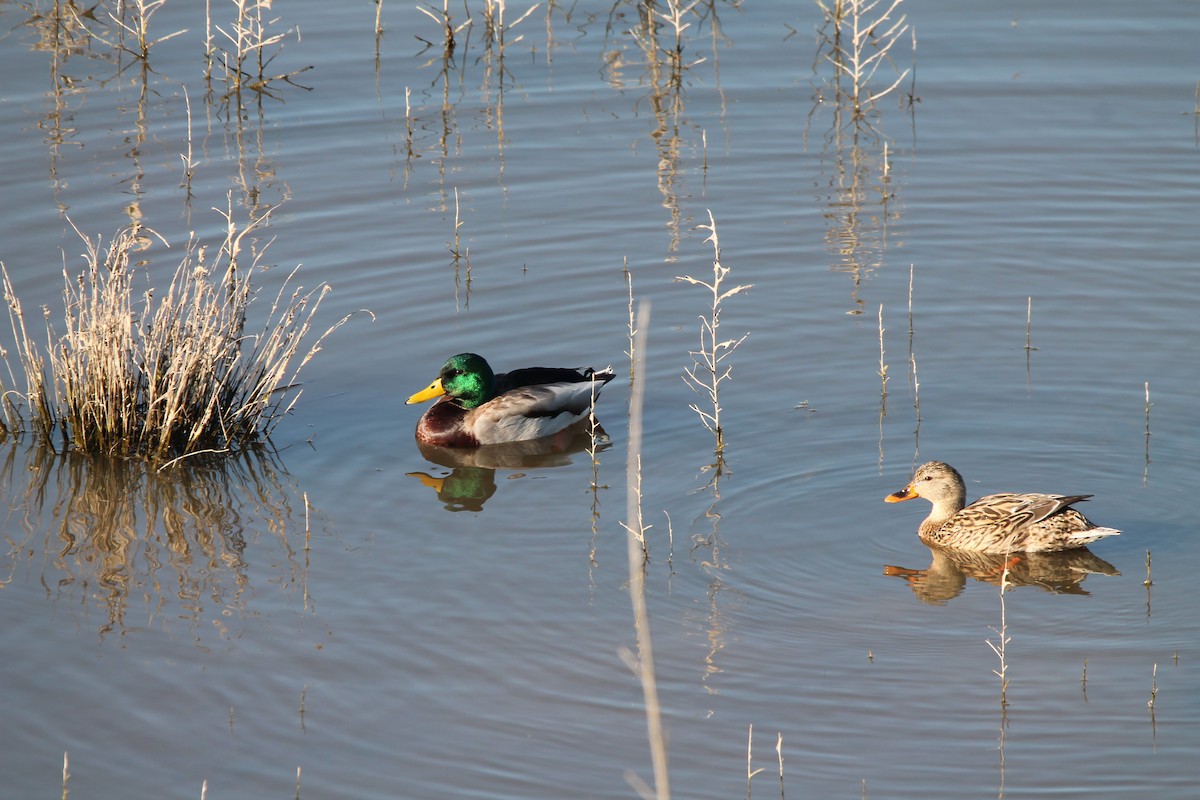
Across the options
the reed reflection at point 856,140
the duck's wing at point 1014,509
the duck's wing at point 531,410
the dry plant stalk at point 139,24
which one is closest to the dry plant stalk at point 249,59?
the dry plant stalk at point 139,24

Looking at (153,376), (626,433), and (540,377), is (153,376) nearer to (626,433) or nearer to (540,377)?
(540,377)

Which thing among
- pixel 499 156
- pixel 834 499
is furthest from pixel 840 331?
pixel 499 156

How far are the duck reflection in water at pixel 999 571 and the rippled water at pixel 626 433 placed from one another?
0.05 meters

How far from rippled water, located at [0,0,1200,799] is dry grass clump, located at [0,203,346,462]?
11.1 inches

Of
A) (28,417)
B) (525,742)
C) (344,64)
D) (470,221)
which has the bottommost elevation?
(525,742)

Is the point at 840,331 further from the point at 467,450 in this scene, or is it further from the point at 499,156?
the point at 499,156

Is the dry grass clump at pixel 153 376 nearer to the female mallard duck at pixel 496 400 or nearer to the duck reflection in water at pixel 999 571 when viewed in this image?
the female mallard duck at pixel 496 400

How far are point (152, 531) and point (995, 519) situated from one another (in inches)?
201

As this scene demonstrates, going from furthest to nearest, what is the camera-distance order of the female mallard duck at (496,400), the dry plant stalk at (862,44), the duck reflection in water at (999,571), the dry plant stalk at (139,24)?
1. the dry plant stalk at (139,24)
2. the dry plant stalk at (862,44)
3. the female mallard duck at (496,400)
4. the duck reflection in water at (999,571)

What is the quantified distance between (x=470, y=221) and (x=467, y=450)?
11.5 ft

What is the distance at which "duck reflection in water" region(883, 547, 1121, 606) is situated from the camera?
30.6 feet

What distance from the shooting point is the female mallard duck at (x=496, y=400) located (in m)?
11.7

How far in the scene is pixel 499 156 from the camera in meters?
16.1

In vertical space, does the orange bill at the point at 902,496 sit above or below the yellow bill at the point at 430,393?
below
